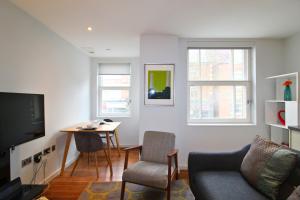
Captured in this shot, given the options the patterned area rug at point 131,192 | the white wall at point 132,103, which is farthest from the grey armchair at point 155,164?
the white wall at point 132,103

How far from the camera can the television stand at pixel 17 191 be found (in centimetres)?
163

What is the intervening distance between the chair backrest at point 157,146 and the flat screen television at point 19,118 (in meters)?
1.39

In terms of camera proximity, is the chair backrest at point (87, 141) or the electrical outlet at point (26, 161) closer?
the electrical outlet at point (26, 161)

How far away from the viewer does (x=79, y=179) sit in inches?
117

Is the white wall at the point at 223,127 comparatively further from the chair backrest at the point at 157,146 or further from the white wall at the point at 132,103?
the white wall at the point at 132,103

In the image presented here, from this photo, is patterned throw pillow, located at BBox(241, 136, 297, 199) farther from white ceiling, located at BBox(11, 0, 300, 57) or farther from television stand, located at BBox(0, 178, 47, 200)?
television stand, located at BBox(0, 178, 47, 200)

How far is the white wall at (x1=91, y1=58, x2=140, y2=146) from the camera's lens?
485 centimetres

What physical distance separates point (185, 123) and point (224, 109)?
827 mm

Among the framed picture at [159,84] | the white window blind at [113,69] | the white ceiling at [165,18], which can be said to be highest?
the white ceiling at [165,18]

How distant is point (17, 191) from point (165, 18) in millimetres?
2591

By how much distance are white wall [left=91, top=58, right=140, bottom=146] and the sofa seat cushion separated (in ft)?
9.67

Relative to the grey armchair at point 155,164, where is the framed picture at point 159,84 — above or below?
above

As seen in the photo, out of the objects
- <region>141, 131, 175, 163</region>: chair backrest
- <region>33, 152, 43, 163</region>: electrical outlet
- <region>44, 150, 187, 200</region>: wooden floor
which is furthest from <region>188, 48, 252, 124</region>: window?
<region>33, 152, 43, 163</region>: electrical outlet

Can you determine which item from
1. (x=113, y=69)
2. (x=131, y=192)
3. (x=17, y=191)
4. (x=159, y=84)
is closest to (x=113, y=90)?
(x=113, y=69)
